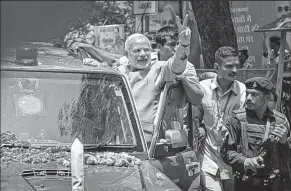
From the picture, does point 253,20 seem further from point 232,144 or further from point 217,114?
point 232,144

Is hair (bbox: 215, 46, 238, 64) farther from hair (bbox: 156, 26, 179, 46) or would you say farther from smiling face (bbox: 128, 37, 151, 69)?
smiling face (bbox: 128, 37, 151, 69)

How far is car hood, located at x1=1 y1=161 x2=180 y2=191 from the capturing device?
12.3ft

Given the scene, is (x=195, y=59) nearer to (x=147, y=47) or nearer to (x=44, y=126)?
→ (x=147, y=47)

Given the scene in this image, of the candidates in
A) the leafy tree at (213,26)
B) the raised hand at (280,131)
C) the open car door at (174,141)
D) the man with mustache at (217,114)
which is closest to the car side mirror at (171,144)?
the open car door at (174,141)

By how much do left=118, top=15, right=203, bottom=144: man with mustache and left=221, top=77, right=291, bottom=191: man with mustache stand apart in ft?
1.49

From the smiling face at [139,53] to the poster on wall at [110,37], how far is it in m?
8.67

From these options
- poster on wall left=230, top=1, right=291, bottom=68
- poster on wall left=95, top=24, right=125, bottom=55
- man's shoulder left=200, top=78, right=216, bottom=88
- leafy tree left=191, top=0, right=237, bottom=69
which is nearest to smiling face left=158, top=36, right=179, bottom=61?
man's shoulder left=200, top=78, right=216, bottom=88

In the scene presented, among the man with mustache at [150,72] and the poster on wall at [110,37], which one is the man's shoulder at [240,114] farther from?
the poster on wall at [110,37]

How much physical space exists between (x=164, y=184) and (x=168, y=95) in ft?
4.74

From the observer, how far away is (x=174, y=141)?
15.5 feet

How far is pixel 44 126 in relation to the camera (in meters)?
4.61

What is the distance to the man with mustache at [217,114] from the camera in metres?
6.06

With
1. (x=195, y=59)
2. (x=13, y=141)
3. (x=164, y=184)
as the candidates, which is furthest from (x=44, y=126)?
(x=195, y=59)

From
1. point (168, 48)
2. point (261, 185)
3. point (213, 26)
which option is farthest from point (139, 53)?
point (213, 26)
